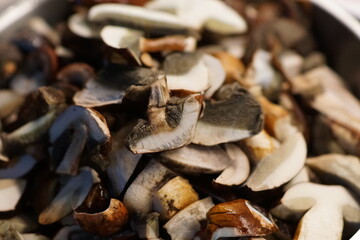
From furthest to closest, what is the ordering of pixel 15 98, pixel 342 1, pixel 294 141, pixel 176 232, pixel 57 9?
1. pixel 342 1
2. pixel 57 9
3. pixel 15 98
4. pixel 294 141
5. pixel 176 232

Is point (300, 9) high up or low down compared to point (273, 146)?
up

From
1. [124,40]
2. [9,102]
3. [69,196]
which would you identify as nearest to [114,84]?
[124,40]

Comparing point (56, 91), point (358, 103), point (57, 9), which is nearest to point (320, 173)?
point (358, 103)

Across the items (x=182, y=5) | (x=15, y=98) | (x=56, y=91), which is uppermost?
(x=182, y=5)

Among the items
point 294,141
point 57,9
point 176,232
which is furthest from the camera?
point 57,9

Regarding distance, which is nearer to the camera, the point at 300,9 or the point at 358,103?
the point at 358,103

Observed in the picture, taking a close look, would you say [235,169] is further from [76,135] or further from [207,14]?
[207,14]

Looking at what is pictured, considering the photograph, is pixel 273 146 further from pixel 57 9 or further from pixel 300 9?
pixel 57 9
